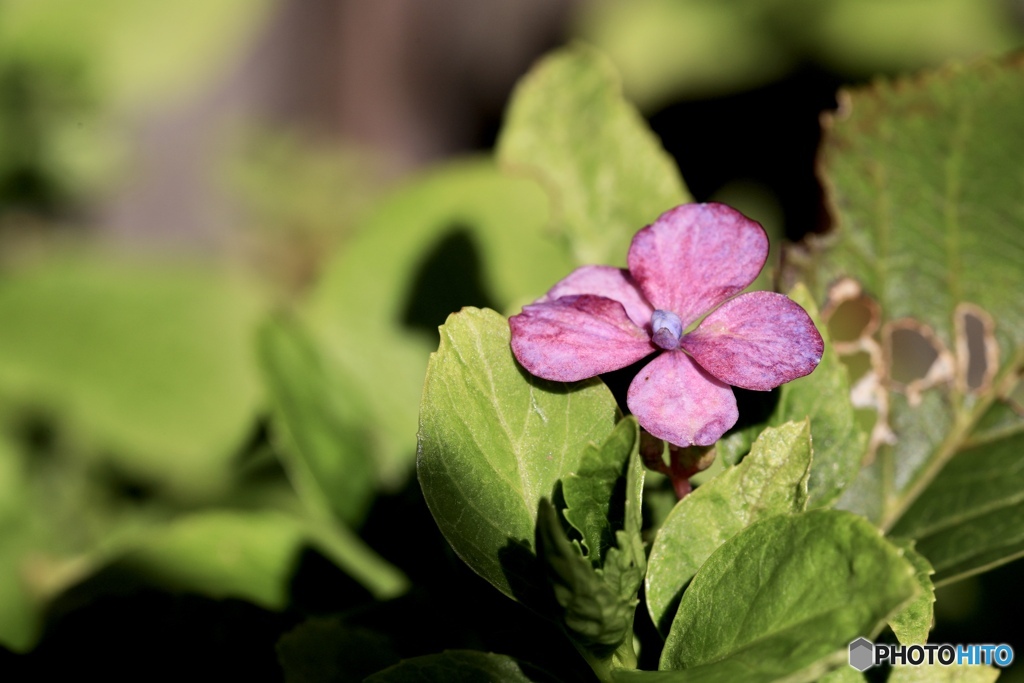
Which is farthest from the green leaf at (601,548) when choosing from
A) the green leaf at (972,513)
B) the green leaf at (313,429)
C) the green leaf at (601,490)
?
the green leaf at (313,429)

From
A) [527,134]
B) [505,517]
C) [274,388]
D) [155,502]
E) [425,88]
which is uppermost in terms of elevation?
[527,134]

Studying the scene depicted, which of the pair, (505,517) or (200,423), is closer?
(505,517)

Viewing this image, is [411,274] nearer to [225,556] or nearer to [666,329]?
[225,556]

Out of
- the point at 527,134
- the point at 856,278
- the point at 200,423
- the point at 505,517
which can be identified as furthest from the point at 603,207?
the point at 200,423

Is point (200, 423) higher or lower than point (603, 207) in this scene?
lower

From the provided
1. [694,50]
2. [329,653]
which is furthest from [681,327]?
[694,50]

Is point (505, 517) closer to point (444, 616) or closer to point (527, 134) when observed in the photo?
point (444, 616)
